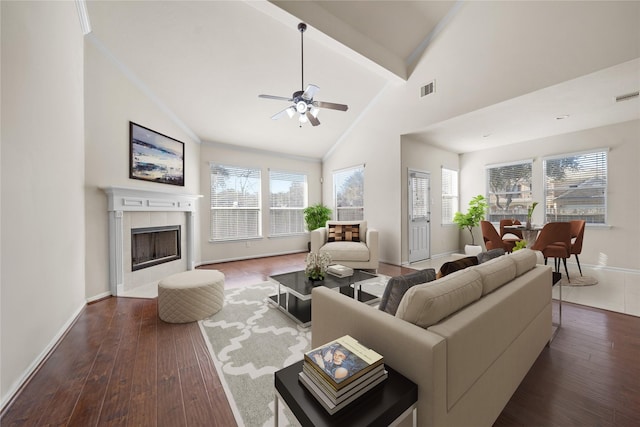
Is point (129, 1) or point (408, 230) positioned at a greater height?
point (129, 1)

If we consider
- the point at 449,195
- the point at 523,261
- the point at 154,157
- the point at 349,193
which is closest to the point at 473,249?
the point at 449,195

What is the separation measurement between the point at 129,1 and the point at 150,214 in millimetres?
2624

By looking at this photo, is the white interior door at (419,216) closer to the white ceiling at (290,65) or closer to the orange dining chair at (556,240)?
the white ceiling at (290,65)

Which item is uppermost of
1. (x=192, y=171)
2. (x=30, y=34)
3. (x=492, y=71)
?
(x=492, y=71)

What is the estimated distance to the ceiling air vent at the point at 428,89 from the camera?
4188 millimetres

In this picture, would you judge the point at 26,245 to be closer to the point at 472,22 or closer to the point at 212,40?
the point at 212,40

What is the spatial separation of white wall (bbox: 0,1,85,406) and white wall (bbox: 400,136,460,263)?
4.85m

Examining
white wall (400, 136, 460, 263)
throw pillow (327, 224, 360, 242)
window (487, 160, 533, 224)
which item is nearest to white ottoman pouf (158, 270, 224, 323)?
throw pillow (327, 224, 360, 242)

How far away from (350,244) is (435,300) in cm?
350

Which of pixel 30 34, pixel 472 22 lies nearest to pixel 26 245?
pixel 30 34

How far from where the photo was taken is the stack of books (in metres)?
0.79

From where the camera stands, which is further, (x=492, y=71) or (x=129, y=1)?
(x=492, y=71)

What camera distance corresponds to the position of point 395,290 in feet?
4.39

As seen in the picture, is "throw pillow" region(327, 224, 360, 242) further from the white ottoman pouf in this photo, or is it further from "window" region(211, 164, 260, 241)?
the white ottoman pouf
